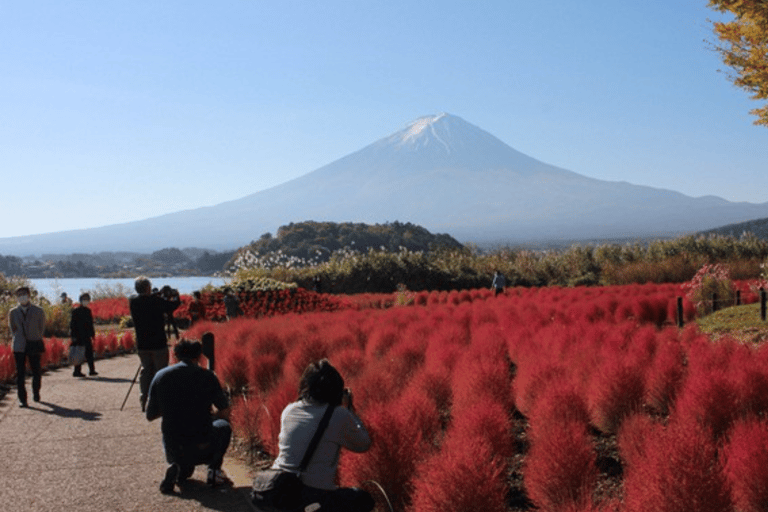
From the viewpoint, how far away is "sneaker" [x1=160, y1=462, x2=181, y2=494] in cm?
739

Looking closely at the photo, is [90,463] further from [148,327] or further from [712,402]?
[712,402]

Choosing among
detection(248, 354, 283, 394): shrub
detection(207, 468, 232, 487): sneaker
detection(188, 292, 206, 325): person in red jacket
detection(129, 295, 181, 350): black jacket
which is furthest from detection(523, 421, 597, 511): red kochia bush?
detection(188, 292, 206, 325): person in red jacket

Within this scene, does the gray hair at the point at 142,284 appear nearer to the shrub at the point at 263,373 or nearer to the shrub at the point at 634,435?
the shrub at the point at 263,373

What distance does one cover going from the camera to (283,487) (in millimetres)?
5445

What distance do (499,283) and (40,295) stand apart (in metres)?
18.9

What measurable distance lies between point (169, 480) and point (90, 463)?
1.52 metres

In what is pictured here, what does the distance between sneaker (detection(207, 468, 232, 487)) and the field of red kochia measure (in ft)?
1.84

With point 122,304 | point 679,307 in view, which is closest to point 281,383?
point 679,307

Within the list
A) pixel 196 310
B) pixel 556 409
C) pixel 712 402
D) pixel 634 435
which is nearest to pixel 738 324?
pixel 712 402

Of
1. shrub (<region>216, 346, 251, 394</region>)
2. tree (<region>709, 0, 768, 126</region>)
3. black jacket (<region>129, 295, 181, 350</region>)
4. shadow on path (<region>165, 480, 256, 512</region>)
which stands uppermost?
tree (<region>709, 0, 768, 126</region>)

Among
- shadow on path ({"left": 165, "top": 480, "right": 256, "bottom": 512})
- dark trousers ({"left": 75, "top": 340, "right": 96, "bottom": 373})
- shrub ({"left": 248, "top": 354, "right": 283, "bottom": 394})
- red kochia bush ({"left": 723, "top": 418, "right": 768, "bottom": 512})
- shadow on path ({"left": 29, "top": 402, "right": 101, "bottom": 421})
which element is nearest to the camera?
red kochia bush ({"left": 723, "top": 418, "right": 768, "bottom": 512})

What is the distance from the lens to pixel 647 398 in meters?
8.67

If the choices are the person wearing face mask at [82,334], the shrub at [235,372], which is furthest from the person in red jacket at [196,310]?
the shrub at [235,372]

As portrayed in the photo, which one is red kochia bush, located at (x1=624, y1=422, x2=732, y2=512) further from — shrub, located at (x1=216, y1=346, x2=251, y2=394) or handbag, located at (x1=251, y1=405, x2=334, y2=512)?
shrub, located at (x1=216, y1=346, x2=251, y2=394)
